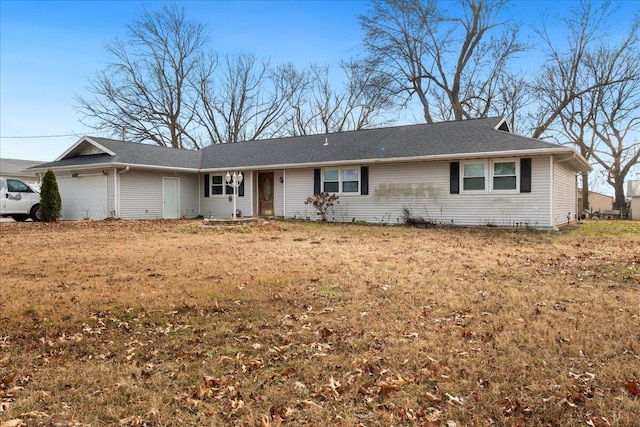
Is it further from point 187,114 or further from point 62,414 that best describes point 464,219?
point 187,114

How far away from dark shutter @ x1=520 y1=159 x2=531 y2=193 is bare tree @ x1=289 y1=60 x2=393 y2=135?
1894cm

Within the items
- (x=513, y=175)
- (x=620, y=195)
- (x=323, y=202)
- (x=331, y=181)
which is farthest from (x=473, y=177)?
(x=620, y=195)

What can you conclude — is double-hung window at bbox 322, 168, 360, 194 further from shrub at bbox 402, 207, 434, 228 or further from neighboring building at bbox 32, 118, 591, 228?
shrub at bbox 402, 207, 434, 228

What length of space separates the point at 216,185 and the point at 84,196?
18.5ft

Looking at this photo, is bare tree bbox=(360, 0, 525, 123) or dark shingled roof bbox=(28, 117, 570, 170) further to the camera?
bare tree bbox=(360, 0, 525, 123)

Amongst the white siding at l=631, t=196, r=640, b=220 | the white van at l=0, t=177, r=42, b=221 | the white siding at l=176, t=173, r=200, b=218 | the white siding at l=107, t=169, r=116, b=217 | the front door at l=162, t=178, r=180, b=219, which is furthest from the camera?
the white siding at l=631, t=196, r=640, b=220

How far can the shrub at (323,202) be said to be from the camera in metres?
17.2

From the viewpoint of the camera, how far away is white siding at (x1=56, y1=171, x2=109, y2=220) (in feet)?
58.9

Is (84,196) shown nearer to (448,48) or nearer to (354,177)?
(354,177)

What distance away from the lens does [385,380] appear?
323 cm

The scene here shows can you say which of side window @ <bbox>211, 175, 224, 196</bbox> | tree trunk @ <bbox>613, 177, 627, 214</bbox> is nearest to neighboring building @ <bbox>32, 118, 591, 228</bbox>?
side window @ <bbox>211, 175, 224, 196</bbox>

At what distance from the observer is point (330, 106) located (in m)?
35.5

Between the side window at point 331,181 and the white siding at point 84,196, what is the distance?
9.08 m

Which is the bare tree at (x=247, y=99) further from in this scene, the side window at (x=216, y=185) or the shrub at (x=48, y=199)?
the shrub at (x=48, y=199)
